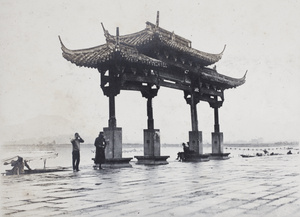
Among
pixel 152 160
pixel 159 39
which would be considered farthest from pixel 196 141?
pixel 159 39

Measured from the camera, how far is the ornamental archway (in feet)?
49.3

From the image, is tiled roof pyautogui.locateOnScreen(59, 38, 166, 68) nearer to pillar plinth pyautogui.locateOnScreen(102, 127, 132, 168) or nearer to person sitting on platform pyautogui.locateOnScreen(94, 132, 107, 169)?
pillar plinth pyautogui.locateOnScreen(102, 127, 132, 168)

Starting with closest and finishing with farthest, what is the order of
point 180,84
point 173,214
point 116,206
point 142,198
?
point 173,214 → point 116,206 → point 142,198 → point 180,84

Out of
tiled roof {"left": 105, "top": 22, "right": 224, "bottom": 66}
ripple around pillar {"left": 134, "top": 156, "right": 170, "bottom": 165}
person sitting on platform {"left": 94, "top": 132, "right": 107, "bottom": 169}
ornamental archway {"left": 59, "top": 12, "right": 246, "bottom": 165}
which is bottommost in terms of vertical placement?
ripple around pillar {"left": 134, "top": 156, "right": 170, "bottom": 165}

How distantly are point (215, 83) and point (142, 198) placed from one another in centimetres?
1624

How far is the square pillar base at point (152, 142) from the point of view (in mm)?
17103

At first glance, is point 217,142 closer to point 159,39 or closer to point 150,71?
point 150,71

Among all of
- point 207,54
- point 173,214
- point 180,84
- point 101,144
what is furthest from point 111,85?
point 173,214

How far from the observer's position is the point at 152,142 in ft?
56.1

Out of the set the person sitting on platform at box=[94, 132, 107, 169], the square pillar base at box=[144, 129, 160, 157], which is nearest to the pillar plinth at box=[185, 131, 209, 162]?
the square pillar base at box=[144, 129, 160, 157]

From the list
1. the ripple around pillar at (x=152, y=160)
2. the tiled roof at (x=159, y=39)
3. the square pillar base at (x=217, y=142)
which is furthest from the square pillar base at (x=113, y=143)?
the square pillar base at (x=217, y=142)

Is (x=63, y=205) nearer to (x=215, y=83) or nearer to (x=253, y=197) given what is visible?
(x=253, y=197)

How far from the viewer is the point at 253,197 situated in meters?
7.18

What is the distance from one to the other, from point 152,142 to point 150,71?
3.23 metres
